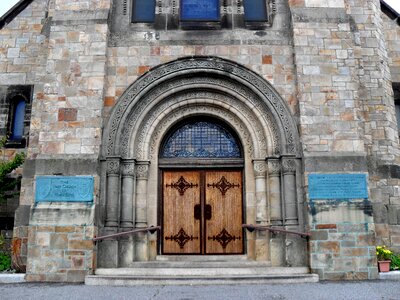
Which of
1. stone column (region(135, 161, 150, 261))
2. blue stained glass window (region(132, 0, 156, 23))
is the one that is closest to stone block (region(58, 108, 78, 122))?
stone column (region(135, 161, 150, 261))

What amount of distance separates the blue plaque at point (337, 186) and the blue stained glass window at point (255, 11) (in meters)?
4.47

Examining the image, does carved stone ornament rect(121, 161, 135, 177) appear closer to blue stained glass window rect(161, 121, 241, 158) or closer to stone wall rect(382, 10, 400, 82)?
blue stained glass window rect(161, 121, 241, 158)

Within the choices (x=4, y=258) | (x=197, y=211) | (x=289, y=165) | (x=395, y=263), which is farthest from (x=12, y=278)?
(x=395, y=263)

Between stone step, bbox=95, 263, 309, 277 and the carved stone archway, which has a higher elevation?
the carved stone archway

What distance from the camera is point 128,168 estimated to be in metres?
10.7

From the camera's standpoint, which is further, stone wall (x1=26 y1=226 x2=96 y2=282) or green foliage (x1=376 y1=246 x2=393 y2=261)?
green foliage (x1=376 y1=246 x2=393 y2=261)

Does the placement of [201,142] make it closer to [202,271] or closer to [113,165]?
[113,165]

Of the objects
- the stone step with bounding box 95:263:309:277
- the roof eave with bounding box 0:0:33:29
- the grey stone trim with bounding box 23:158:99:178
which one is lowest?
the stone step with bounding box 95:263:309:277

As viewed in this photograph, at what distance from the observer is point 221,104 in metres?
11.4

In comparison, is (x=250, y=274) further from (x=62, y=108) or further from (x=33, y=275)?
(x=62, y=108)

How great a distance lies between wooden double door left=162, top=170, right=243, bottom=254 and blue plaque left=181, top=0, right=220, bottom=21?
402 centimetres

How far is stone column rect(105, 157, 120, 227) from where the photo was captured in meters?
10.3

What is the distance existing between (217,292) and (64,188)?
4388mm

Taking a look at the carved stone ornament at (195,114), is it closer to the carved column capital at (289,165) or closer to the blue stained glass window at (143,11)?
the carved column capital at (289,165)
